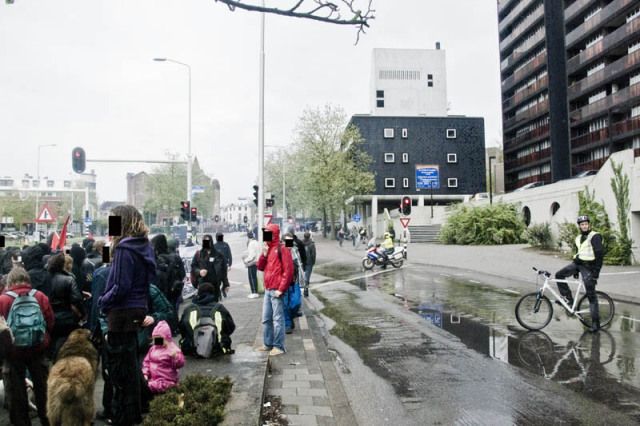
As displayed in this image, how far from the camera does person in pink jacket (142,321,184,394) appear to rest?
4.64m

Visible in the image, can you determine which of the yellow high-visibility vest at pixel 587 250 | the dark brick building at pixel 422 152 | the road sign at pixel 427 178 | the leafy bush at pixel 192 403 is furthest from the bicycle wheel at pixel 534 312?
the dark brick building at pixel 422 152

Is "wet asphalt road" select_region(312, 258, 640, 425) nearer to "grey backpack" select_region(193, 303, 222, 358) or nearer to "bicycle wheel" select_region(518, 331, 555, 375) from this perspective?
"bicycle wheel" select_region(518, 331, 555, 375)

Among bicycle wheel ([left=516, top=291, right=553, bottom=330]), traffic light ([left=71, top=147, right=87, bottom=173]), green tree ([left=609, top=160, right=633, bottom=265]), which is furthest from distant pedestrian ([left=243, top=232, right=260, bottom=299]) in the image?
green tree ([left=609, top=160, right=633, bottom=265])

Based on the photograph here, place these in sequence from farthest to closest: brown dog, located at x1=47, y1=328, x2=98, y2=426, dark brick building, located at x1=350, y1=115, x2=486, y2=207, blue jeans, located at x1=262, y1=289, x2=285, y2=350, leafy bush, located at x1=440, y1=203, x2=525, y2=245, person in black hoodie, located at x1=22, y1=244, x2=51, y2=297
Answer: dark brick building, located at x1=350, y1=115, x2=486, y2=207 < leafy bush, located at x1=440, y1=203, x2=525, y2=245 < blue jeans, located at x1=262, y1=289, x2=285, y2=350 < person in black hoodie, located at x1=22, y1=244, x2=51, y2=297 < brown dog, located at x1=47, y1=328, x2=98, y2=426

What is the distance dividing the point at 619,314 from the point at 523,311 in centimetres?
268

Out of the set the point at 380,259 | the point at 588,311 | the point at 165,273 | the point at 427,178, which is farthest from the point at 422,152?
the point at 165,273

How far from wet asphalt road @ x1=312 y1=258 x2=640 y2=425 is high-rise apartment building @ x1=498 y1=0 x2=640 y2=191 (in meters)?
30.5

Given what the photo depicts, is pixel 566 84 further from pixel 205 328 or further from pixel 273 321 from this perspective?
pixel 205 328

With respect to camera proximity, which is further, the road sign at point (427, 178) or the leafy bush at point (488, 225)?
the road sign at point (427, 178)

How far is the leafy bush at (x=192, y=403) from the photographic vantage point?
3.87 meters

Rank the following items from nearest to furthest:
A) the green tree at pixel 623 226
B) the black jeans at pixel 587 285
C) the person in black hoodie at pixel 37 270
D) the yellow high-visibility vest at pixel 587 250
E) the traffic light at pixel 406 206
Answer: the person in black hoodie at pixel 37 270
the black jeans at pixel 587 285
the yellow high-visibility vest at pixel 587 250
the green tree at pixel 623 226
the traffic light at pixel 406 206

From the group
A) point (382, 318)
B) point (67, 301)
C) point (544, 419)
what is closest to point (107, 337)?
point (67, 301)

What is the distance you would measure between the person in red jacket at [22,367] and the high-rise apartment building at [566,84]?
37.3 m

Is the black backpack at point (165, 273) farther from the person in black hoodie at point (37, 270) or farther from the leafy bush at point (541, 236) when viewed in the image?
the leafy bush at point (541, 236)
